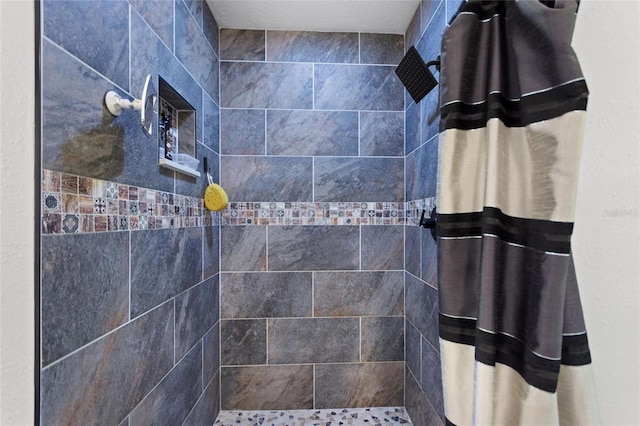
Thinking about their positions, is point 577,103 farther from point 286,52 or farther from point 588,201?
point 286,52

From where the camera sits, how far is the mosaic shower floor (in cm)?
157

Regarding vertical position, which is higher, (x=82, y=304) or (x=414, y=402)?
(x=82, y=304)

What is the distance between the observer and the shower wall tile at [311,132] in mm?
1685

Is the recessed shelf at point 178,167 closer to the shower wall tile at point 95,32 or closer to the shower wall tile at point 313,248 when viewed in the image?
the shower wall tile at point 95,32

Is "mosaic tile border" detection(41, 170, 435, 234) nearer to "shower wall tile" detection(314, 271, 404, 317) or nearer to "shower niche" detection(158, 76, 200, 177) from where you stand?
"shower niche" detection(158, 76, 200, 177)

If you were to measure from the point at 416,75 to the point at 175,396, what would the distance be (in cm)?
165

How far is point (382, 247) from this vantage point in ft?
5.64

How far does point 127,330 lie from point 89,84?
659 millimetres

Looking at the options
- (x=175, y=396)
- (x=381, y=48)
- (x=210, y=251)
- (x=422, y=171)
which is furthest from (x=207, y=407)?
(x=381, y=48)

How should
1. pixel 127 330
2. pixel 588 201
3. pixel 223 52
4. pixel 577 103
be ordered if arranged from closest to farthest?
pixel 577 103, pixel 588 201, pixel 127 330, pixel 223 52

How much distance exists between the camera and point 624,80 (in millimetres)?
560

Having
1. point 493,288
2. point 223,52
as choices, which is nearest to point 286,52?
point 223,52

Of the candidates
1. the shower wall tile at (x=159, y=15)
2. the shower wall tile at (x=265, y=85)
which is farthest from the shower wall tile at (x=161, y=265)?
the shower wall tile at (x=265, y=85)
